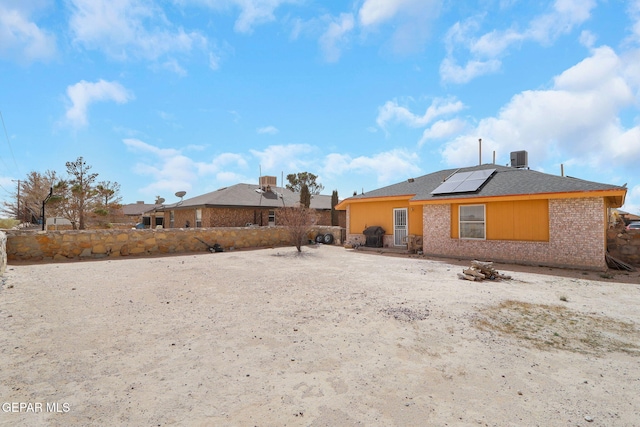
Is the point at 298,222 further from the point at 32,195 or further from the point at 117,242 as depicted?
the point at 32,195

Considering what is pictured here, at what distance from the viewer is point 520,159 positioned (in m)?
16.3

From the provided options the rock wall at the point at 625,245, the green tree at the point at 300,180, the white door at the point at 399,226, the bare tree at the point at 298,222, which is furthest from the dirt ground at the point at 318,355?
the green tree at the point at 300,180

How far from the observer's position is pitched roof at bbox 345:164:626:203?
10562 mm

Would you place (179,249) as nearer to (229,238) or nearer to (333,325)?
(229,238)

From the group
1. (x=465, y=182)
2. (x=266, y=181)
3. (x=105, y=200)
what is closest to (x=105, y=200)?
(x=105, y=200)

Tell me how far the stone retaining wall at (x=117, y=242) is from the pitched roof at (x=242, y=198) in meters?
5.69

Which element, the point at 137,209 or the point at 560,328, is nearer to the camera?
the point at 560,328

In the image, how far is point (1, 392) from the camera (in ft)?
9.48

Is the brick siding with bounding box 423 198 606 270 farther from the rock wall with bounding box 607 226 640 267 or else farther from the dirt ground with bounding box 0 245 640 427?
the dirt ground with bounding box 0 245 640 427

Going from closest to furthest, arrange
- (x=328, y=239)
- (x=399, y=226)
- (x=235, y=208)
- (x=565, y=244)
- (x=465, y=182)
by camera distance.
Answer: (x=565, y=244), (x=465, y=182), (x=399, y=226), (x=328, y=239), (x=235, y=208)

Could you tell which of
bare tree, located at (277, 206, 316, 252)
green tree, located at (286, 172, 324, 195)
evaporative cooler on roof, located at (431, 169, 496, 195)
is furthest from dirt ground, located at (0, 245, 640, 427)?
green tree, located at (286, 172, 324, 195)
